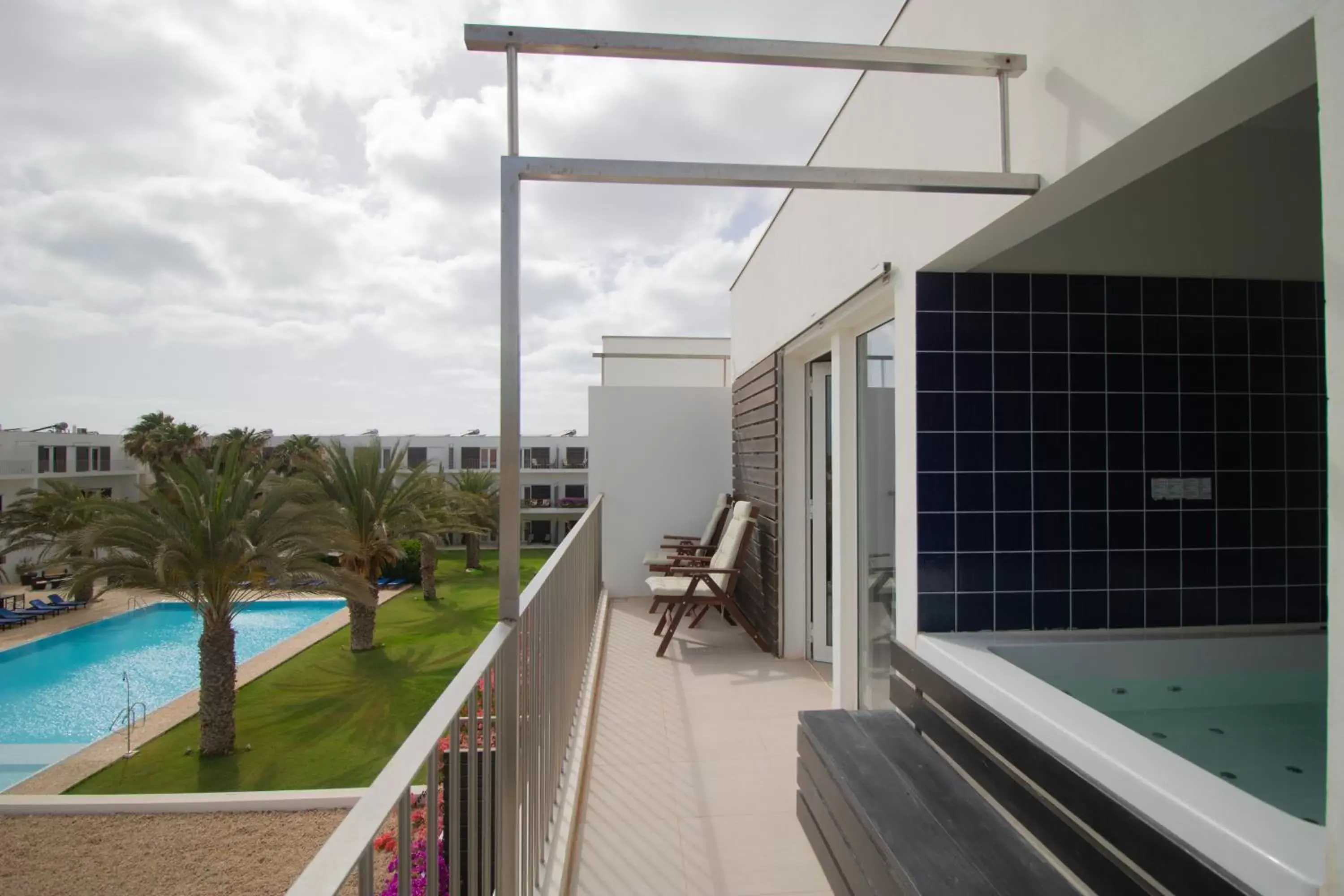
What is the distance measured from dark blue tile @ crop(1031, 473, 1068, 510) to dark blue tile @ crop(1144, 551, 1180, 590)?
1.19ft

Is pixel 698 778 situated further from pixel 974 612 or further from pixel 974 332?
pixel 974 332

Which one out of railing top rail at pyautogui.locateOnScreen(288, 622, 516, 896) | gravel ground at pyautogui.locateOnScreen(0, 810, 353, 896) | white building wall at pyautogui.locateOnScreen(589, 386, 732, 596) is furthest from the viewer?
white building wall at pyautogui.locateOnScreen(589, 386, 732, 596)

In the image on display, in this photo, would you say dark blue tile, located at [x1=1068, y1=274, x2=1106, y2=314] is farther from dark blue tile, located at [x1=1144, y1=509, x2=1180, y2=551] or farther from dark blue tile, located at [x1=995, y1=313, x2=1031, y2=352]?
dark blue tile, located at [x1=1144, y1=509, x2=1180, y2=551]

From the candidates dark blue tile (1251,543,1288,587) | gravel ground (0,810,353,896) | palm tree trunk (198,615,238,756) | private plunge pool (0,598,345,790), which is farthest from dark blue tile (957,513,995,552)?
private plunge pool (0,598,345,790)

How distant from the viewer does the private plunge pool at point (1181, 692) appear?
5.95 ft

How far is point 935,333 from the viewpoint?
7.83 feet

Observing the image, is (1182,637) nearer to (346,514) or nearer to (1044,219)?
(1044,219)

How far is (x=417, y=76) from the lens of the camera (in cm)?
377

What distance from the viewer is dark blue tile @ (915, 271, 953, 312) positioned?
239 cm

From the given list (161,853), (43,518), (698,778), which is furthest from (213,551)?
(43,518)

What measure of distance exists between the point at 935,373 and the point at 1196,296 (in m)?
1.04

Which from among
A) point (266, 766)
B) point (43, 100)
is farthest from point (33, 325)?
point (266, 766)

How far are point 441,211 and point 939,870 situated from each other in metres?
6.69

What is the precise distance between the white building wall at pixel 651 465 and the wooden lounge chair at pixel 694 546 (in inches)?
9.7
